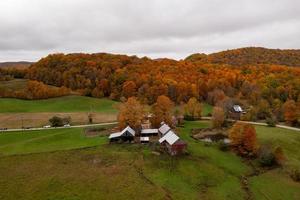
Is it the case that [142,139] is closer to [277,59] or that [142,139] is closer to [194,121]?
[194,121]

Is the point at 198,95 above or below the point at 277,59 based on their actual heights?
below

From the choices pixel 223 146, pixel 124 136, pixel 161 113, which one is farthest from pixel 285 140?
pixel 124 136

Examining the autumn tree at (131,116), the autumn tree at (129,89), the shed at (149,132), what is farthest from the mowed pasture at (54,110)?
the shed at (149,132)

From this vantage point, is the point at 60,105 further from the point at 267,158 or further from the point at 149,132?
the point at 267,158

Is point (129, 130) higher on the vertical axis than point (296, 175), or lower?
higher

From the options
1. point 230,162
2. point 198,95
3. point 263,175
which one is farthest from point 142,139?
point 198,95

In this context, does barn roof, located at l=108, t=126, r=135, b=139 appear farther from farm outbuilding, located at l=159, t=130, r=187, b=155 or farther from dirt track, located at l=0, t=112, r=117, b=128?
dirt track, located at l=0, t=112, r=117, b=128

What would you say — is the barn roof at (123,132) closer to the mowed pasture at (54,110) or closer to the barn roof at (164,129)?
the barn roof at (164,129)
